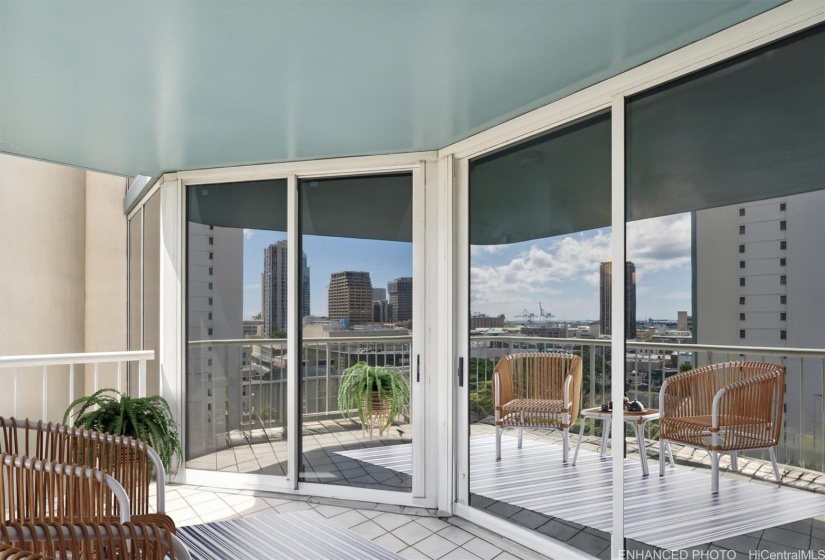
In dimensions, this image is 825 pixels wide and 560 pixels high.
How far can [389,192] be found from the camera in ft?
12.5

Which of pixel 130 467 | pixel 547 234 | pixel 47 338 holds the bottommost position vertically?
pixel 130 467

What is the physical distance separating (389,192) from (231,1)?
2.12 m

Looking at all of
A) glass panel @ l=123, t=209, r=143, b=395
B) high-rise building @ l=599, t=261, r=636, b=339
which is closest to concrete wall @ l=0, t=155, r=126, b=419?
glass panel @ l=123, t=209, r=143, b=395

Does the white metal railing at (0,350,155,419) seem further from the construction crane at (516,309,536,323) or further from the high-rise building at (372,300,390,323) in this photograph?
the construction crane at (516,309,536,323)

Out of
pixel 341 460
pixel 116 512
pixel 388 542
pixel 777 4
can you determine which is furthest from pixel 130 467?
pixel 777 4

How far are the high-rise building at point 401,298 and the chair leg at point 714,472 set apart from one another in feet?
6.73

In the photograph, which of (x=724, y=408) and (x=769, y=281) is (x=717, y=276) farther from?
(x=724, y=408)

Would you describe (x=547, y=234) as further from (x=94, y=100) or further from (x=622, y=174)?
(x=94, y=100)

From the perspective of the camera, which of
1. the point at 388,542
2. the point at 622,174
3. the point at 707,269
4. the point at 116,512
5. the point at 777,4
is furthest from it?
the point at 388,542

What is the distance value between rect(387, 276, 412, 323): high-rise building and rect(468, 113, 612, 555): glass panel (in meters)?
0.49

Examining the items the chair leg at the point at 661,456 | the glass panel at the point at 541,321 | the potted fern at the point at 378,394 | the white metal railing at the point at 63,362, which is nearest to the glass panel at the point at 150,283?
the white metal railing at the point at 63,362

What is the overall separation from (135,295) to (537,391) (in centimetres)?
425

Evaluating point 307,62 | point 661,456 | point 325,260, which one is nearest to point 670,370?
point 661,456

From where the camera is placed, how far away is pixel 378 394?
12.3ft
